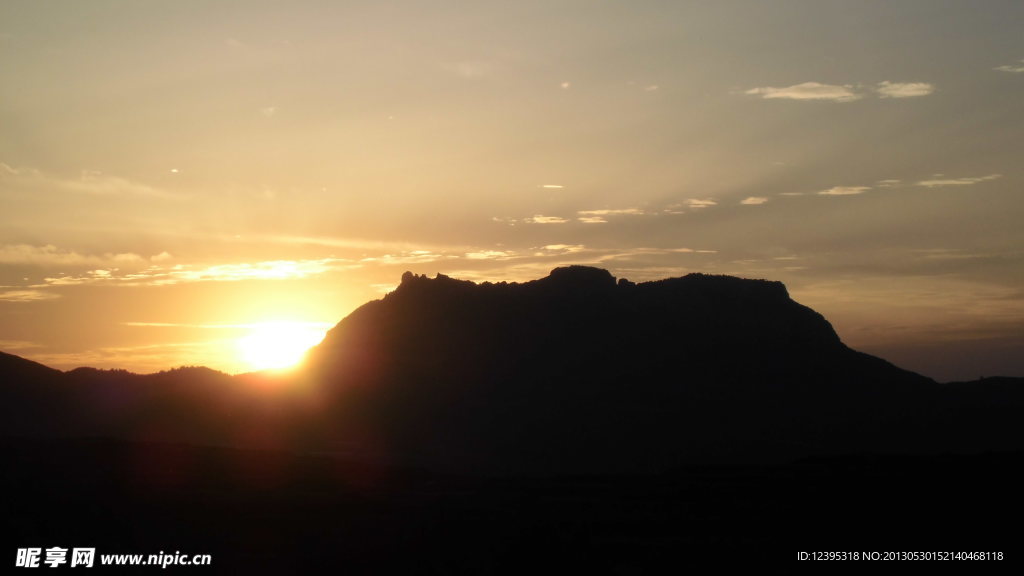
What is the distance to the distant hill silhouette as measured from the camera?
10300 cm

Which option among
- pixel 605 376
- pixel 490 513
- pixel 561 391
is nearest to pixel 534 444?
pixel 561 391

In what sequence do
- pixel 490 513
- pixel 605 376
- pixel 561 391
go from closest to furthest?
pixel 490 513 → pixel 561 391 → pixel 605 376

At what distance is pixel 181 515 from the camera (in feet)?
176

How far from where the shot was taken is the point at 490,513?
2279 inches

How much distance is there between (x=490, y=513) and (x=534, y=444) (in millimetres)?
45810

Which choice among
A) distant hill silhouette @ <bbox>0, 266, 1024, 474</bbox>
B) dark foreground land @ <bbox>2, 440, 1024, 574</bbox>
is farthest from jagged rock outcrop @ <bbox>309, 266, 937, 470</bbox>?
dark foreground land @ <bbox>2, 440, 1024, 574</bbox>

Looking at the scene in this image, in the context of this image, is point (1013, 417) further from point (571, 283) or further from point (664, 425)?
point (571, 283)

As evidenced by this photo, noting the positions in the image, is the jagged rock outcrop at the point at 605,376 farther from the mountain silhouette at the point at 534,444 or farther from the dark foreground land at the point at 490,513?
the dark foreground land at the point at 490,513

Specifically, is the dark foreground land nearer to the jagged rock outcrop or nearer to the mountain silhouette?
the mountain silhouette

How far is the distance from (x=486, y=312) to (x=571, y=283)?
12.7 m

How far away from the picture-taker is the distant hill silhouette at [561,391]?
103000 millimetres

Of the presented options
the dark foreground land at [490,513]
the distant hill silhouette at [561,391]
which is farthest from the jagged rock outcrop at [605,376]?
the dark foreground land at [490,513]

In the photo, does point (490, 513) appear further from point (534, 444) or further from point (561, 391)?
point (561, 391)

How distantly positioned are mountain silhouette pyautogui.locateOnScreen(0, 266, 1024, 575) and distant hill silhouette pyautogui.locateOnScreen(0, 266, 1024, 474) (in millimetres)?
358
